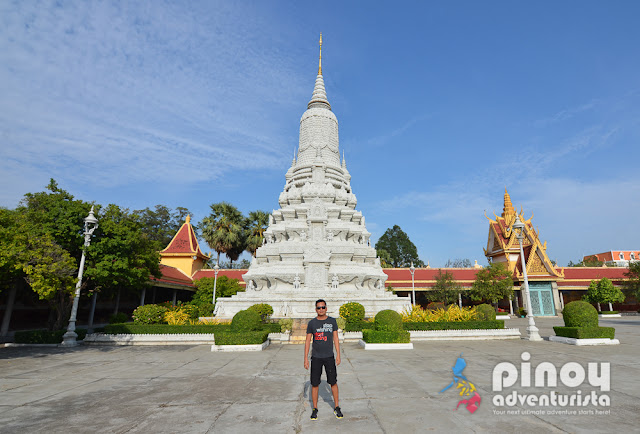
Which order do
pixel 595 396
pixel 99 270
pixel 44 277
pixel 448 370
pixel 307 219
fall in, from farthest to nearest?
pixel 307 219 < pixel 99 270 < pixel 44 277 < pixel 448 370 < pixel 595 396

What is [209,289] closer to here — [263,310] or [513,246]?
[263,310]

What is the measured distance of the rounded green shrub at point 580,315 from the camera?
14852mm

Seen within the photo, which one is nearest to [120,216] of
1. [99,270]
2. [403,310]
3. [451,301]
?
[99,270]

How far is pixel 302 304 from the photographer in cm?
2231

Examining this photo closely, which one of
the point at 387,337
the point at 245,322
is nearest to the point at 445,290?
the point at 387,337

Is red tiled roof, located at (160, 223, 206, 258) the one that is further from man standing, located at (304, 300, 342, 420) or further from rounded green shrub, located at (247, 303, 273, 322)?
man standing, located at (304, 300, 342, 420)

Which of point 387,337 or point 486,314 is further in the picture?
point 486,314

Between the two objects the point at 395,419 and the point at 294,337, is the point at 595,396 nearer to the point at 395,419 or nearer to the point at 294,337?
the point at 395,419

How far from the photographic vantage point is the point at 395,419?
527 centimetres

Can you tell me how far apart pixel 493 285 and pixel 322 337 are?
33.6m

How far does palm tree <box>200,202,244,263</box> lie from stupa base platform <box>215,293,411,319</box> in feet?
73.8

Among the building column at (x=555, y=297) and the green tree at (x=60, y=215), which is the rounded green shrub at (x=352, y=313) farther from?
the building column at (x=555, y=297)

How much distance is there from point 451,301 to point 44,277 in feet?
112

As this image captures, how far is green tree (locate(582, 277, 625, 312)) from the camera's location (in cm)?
3450
